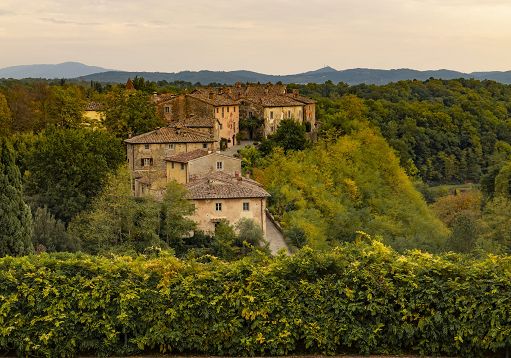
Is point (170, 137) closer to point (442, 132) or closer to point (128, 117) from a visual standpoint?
point (128, 117)

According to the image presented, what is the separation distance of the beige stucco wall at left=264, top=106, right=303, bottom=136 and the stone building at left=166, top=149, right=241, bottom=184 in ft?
85.0

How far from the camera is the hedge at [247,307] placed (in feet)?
41.1

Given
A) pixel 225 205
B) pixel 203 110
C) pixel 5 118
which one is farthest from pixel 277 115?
pixel 225 205

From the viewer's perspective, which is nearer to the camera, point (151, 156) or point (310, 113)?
point (151, 156)

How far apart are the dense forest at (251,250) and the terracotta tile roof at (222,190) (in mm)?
1498

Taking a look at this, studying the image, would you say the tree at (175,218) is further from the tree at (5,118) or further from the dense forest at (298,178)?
the tree at (5,118)

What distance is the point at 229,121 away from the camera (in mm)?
69938

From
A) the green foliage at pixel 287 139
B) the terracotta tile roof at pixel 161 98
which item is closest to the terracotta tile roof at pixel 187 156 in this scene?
the green foliage at pixel 287 139

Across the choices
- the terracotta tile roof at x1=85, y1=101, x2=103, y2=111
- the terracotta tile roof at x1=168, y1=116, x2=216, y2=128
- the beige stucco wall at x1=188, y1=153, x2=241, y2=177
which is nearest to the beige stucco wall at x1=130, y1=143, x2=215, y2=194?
the beige stucco wall at x1=188, y1=153, x2=241, y2=177

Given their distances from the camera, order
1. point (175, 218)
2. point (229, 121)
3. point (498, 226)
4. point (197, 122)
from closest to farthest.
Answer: point (175, 218)
point (498, 226)
point (197, 122)
point (229, 121)

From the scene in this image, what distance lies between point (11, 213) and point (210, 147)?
86.7 feet

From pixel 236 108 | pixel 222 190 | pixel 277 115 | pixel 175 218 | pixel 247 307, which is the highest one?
pixel 247 307

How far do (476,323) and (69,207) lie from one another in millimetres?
28876

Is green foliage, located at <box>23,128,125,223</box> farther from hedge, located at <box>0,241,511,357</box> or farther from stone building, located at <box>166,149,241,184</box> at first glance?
hedge, located at <box>0,241,511,357</box>
